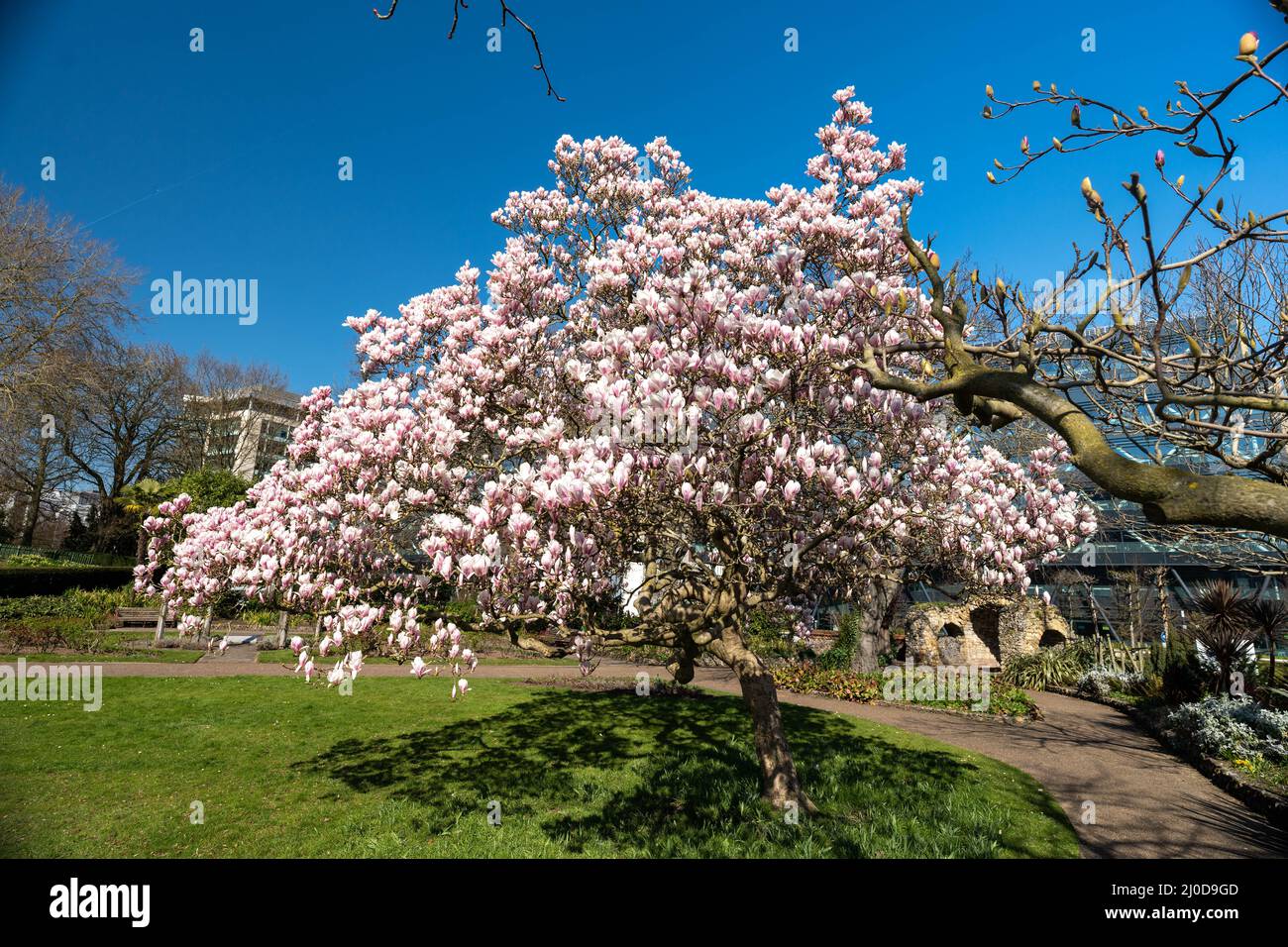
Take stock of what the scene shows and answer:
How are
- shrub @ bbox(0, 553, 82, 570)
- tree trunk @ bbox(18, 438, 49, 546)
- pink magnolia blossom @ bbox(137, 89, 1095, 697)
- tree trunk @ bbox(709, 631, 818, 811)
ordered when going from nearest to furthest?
pink magnolia blossom @ bbox(137, 89, 1095, 697) → tree trunk @ bbox(709, 631, 818, 811) → shrub @ bbox(0, 553, 82, 570) → tree trunk @ bbox(18, 438, 49, 546)

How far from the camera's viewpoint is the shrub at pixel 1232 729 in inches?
398

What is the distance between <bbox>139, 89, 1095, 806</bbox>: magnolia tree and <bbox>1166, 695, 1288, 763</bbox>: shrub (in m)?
6.59

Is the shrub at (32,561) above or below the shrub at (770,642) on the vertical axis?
above

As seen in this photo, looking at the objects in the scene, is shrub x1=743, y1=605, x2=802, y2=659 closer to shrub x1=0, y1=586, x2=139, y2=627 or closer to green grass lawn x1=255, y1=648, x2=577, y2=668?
green grass lawn x1=255, y1=648, x2=577, y2=668

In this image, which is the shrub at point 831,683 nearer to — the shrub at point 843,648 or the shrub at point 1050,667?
the shrub at point 843,648

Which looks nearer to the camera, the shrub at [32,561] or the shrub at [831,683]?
the shrub at [831,683]

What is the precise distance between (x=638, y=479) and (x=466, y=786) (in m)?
5.79

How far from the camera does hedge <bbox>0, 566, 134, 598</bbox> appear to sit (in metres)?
25.2

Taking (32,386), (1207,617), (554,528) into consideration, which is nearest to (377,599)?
(554,528)

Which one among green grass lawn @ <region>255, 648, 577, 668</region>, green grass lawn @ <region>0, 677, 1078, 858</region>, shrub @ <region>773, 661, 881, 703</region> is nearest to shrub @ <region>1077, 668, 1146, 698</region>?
shrub @ <region>773, 661, 881, 703</region>

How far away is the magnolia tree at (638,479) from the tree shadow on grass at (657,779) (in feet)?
3.13

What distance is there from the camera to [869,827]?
22.2 ft

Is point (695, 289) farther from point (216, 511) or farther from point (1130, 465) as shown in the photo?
point (216, 511)

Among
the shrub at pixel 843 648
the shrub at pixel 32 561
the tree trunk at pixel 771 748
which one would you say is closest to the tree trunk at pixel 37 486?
the shrub at pixel 32 561
